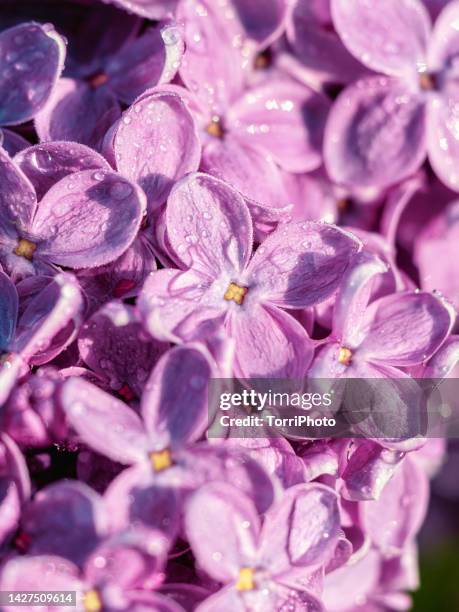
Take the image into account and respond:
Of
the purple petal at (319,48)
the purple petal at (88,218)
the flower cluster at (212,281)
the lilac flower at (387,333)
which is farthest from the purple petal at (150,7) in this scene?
the lilac flower at (387,333)

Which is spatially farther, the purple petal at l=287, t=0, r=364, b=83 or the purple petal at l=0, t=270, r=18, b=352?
the purple petal at l=287, t=0, r=364, b=83

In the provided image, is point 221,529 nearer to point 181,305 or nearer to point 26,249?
point 181,305

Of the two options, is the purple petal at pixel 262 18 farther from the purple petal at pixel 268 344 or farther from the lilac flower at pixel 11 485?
the lilac flower at pixel 11 485

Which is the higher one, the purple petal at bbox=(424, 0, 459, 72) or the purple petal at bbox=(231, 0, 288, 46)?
the purple petal at bbox=(231, 0, 288, 46)

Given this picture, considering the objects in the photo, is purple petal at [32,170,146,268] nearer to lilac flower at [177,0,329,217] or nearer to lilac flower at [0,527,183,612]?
lilac flower at [177,0,329,217]

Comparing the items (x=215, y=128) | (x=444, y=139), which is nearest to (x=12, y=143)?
(x=215, y=128)

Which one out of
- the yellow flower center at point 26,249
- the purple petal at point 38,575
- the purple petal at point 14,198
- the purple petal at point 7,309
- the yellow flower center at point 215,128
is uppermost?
the purple petal at point 14,198

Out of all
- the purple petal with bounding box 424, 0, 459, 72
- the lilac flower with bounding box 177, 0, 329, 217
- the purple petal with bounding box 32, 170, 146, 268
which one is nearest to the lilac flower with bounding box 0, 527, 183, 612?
the purple petal with bounding box 32, 170, 146, 268
